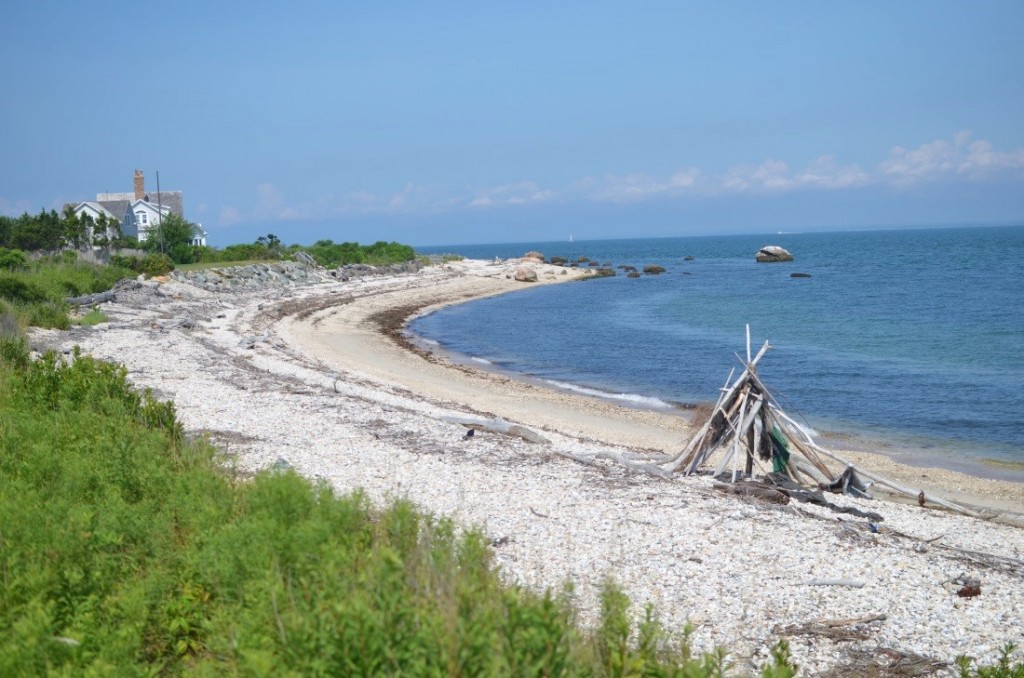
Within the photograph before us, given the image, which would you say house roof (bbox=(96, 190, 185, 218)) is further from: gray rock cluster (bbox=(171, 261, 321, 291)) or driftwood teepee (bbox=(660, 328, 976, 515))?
driftwood teepee (bbox=(660, 328, 976, 515))

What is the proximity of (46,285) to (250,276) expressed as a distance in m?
22.9

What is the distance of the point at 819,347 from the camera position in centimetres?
3241

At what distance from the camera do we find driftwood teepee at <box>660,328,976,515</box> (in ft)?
37.5

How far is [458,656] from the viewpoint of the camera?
3689 millimetres

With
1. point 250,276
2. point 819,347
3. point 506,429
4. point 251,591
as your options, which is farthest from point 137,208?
point 251,591

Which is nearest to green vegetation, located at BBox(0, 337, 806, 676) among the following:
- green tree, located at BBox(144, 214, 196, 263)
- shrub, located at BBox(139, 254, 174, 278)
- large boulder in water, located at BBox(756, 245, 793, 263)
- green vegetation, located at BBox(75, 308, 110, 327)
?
green vegetation, located at BBox(75, 308, 110, 327)

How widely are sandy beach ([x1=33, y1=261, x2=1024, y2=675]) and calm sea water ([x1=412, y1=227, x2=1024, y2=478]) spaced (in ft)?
11.7

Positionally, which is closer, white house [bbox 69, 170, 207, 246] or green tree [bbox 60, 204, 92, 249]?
green tree [bbox 60, 204, 92, 249]

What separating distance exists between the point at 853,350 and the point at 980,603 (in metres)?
26.0

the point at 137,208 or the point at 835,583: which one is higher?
the point at 137,208

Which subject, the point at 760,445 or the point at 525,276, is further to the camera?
the point at 525,276

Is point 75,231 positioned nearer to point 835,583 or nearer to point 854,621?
point 835,583

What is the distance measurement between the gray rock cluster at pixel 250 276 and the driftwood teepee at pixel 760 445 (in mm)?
36444

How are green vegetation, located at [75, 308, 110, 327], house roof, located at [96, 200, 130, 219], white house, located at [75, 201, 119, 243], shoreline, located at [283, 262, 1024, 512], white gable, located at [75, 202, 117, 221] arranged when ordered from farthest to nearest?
house roof, located at [96, 200, 130, 219] < white gable, located at [75, 202, 117, 221] < white house, located at [75, 201, 119, 243] < green vegetation, located at [75, 308, 110, 327] < shoreline, located at [283, 262, 1024, 512]
